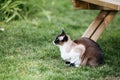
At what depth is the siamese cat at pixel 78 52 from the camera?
6.42 m

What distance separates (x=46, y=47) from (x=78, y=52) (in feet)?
3.51

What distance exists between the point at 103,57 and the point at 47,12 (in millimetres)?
2959

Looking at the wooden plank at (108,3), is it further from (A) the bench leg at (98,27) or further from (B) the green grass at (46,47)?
(B) the green grass at (46,47)

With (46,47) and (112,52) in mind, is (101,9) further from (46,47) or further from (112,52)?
(46,47)

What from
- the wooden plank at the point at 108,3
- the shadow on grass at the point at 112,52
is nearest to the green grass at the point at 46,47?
the shadow on grass at the point at 112,52

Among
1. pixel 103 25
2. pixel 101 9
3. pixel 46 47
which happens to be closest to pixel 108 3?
pixel 101 9

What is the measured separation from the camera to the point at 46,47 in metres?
7.36

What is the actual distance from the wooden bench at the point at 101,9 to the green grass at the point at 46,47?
0.42 meters

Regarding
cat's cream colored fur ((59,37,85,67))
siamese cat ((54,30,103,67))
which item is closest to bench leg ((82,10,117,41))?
siamese cat ((54,30,103,67))

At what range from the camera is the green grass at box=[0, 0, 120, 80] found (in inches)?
242

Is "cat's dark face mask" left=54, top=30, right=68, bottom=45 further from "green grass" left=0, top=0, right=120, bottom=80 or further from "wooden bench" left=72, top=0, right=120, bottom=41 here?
"wooden bench" left=72, top=0, right=120, bottom=41

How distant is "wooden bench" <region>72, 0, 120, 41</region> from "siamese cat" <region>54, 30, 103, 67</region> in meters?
0.51

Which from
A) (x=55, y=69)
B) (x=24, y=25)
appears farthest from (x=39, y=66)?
(x=24, y=25)

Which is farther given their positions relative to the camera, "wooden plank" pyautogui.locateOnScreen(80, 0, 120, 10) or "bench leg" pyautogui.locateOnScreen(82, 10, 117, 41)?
"bench leg" pyautogui.locateOnScreen(82, 10, 117, 41)
